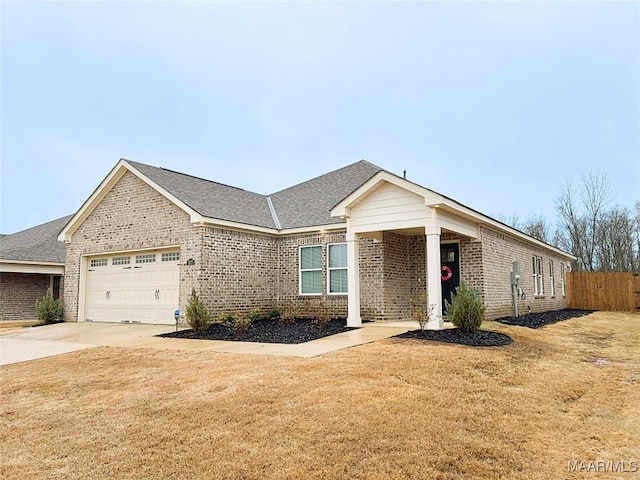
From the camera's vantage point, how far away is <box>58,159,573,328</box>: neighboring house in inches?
498

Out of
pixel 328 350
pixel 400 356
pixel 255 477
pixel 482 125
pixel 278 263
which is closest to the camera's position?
pixel 255 477

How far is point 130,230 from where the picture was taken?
52.3ft

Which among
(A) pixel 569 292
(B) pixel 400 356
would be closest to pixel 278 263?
(B) pixel 400 356

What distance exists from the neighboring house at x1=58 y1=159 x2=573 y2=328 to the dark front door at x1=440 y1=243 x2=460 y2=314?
0.11 ft

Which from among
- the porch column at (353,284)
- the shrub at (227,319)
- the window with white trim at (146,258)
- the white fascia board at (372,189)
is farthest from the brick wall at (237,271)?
the porch column at (353,284)

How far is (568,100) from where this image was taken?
28.7m

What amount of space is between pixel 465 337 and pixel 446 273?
5027 mm

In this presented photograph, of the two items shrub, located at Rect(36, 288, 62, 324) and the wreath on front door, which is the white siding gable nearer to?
the wreath on front door

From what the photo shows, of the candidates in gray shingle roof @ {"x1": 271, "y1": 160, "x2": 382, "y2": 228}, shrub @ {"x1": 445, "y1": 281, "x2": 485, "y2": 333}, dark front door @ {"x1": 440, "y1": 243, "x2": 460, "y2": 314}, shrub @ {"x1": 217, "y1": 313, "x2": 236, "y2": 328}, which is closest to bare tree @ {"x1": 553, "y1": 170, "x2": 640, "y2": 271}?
gray shingle roof @ {"x1": 271, "y1": 160, "x2": 382, "y2": 228}

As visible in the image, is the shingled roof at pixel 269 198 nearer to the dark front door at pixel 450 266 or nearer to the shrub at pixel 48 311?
the dark front door at pixel 450 266

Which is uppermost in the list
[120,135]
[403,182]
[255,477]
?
[120,135]

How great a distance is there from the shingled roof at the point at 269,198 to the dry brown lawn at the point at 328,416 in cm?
753

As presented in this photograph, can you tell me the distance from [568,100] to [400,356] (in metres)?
27.5

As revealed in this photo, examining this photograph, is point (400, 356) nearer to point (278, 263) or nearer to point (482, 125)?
point (278, 263)
